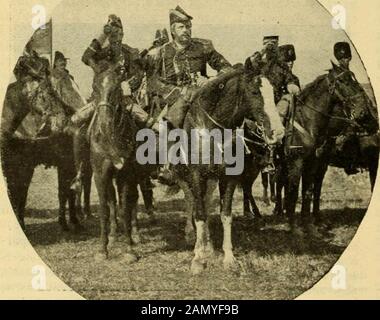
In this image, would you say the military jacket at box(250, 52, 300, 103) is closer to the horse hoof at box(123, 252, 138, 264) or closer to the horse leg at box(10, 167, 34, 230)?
the horse hoof at box(123, 252, 138, 264)

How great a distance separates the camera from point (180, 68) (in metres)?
14.1

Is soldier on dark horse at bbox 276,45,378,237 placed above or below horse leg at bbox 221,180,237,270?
above

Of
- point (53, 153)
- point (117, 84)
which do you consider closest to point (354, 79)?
point (117, 84)

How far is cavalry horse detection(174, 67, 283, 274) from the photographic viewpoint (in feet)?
45.4

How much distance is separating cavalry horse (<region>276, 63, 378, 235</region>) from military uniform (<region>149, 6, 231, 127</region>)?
114cm

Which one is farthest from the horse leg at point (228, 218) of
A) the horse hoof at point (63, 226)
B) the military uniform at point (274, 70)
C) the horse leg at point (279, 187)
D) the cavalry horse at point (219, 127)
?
the horse hoof at point (63, 226)

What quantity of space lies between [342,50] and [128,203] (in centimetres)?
319

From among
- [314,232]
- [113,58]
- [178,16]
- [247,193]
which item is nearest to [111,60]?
[113,58]

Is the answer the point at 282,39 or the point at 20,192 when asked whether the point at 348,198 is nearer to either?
the point at 282,39

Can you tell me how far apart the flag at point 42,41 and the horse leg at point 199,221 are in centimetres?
234

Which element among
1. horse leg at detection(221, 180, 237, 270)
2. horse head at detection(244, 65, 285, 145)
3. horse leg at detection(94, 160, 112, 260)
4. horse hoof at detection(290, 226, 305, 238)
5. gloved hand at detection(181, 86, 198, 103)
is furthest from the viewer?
horse hoof at detection(290, 226, 305, 238)

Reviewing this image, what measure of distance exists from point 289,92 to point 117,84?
6.85ft

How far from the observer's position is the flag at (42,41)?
46.8ft

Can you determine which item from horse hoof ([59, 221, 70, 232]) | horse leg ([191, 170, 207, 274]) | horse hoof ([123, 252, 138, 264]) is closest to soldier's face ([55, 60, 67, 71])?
horse hoof ([59, 221, 70, 232])
